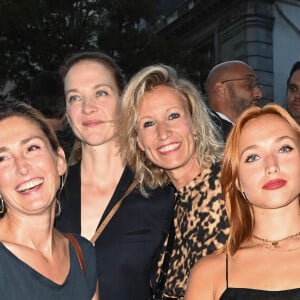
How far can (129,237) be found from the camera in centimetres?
385

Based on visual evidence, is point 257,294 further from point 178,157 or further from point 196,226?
point 178,157

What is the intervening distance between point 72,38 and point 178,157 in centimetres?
1422

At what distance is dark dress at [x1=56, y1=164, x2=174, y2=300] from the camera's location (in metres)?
3.74

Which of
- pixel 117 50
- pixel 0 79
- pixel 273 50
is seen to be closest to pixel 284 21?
pixel 273 50

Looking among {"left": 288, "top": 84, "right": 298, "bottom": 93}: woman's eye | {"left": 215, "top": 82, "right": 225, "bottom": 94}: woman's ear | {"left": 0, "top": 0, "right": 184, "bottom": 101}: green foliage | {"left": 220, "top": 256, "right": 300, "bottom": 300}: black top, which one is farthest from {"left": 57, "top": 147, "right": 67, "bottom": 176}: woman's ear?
{"left": 0, "top": 0, "right": 184, "bottom": 101}: green foliage

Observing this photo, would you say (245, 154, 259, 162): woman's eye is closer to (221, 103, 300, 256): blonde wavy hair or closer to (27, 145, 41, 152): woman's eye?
(221, 103, 300, 256): blonde wavy hair

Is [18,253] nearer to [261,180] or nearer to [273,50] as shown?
[261,180]

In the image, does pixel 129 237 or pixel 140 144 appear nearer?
pixel 129 237

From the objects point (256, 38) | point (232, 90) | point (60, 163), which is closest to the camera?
point (60, 163)

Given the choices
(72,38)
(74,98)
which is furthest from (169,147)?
(72,38)

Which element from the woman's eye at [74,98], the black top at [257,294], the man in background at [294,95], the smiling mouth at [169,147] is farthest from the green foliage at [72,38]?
the black top at [257,294]

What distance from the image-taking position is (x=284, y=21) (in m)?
20.3

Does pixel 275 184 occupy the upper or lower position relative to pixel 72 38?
lower

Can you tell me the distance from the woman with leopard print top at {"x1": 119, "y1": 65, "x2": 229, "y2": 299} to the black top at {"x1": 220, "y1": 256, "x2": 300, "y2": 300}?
571 millimetres
